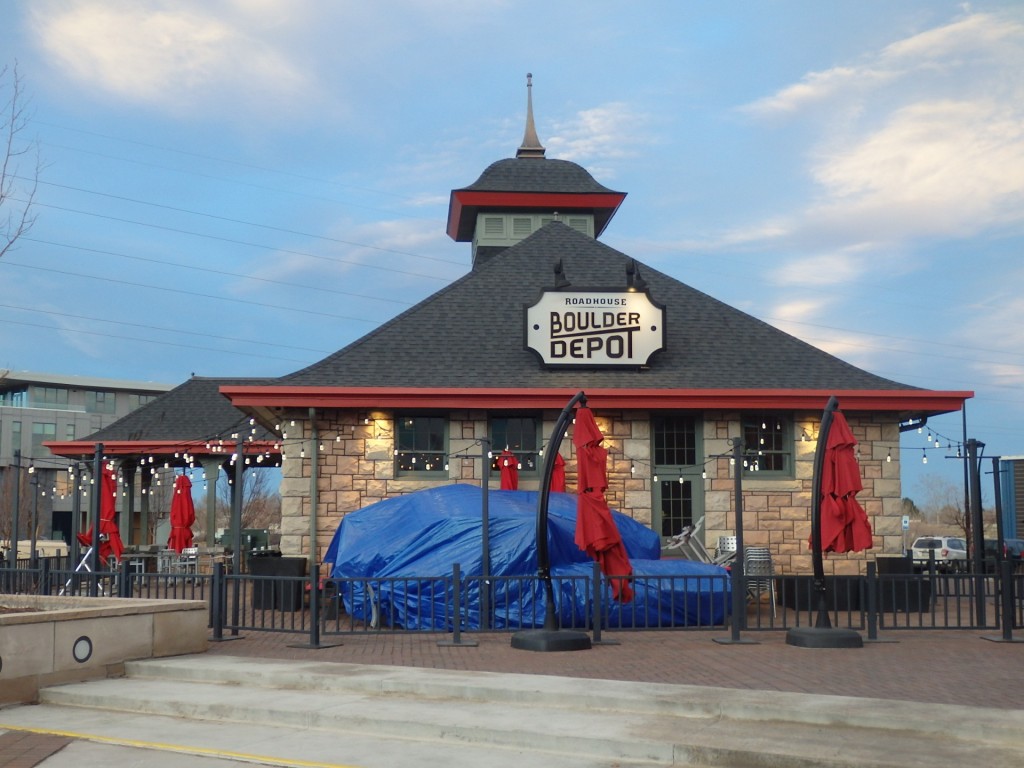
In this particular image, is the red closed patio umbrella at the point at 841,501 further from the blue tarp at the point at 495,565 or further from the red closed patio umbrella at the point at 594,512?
the red closed patio umbrella at the point at 594,512

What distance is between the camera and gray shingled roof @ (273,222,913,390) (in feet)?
73.5

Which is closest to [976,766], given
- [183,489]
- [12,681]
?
[12,681]

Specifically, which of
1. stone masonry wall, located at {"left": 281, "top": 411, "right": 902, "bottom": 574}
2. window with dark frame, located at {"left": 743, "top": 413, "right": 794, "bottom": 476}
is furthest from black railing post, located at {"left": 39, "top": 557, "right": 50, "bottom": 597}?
window with dark frame, located at {"left": 743, "top": 413, "right": 794, "bottom": 476}

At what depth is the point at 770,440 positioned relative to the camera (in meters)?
22.6

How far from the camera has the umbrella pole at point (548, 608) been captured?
14.3 meters

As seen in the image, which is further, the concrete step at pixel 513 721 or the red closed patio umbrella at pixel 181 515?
the red closed patio umbrella at pixel 181 515

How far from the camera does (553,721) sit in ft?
32.1

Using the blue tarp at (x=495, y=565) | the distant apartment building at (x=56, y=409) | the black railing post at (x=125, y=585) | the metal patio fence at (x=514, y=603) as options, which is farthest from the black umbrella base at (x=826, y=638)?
the distant apartment building at (x=56, y=409)

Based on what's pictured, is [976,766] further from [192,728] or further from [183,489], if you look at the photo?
[183,489]

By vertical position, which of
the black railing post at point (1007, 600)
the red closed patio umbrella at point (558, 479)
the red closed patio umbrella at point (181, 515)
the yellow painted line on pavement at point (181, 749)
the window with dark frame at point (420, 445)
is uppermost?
the window with dark frame at point (420, 445)

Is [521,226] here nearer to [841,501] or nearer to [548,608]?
[841,501]

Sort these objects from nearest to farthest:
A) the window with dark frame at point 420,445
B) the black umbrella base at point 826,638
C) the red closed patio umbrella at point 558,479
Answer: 1. the black umbrella base at point 826,638
2. the red closed patio umbrella at point 558,479
3. the window with dark frame at point 420,445

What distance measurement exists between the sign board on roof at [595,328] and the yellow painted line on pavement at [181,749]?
14.2 m

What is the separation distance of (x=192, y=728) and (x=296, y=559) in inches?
405
